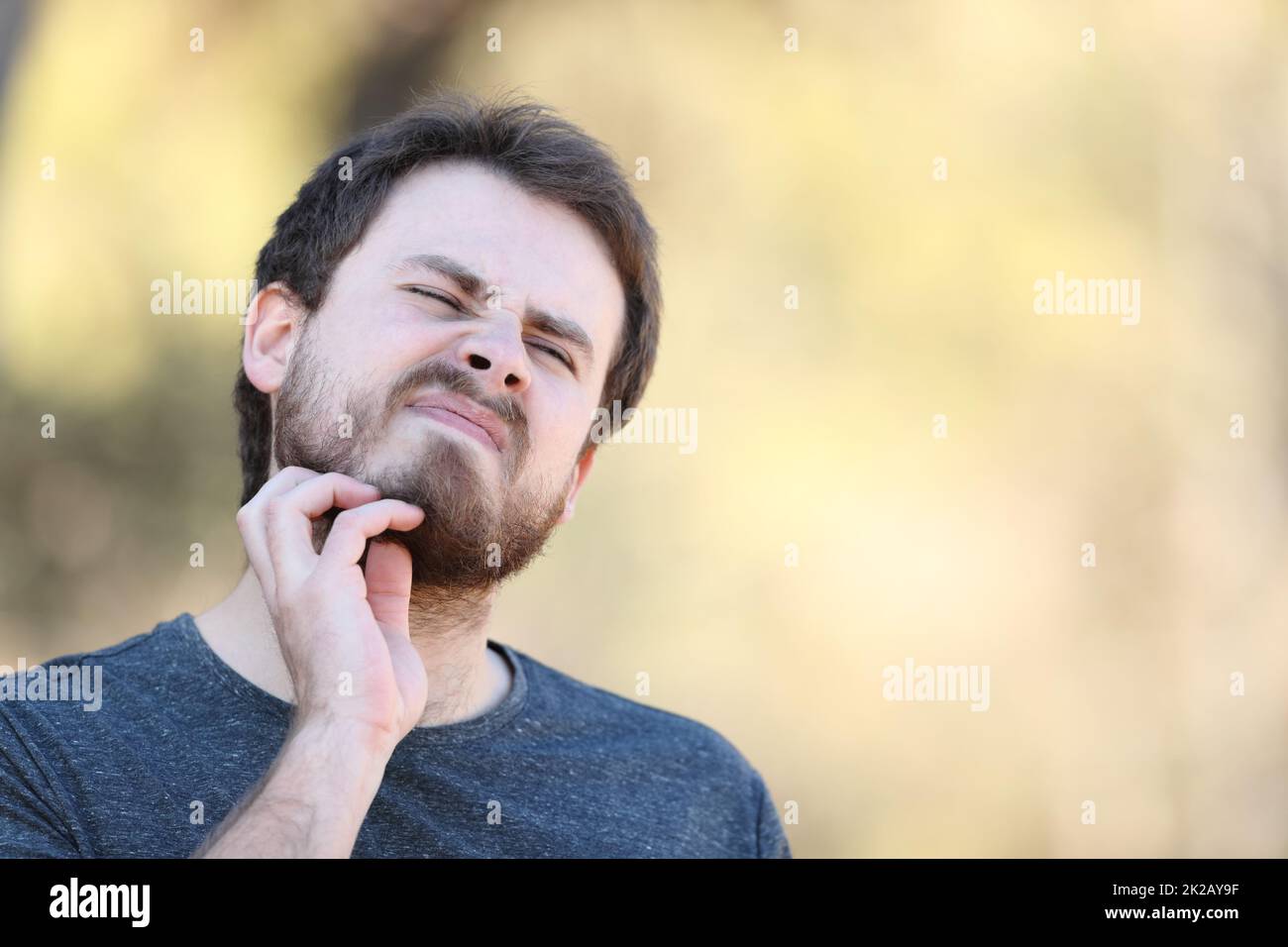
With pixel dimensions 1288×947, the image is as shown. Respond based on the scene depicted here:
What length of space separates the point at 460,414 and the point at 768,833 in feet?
3.82

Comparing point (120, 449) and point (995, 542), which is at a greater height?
point (120, 449)

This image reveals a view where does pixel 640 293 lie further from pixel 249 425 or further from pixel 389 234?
pixel 249 425

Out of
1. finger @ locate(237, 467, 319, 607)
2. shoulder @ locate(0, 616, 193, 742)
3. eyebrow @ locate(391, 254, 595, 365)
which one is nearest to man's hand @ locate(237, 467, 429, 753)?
finger @ locate(237, 467, 319, 607)

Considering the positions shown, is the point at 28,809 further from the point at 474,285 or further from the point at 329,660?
the point at 474,285

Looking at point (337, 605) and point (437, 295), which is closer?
point (337, 605)

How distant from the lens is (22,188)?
4902 mm

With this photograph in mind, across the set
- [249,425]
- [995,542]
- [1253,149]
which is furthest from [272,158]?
[1253,149]

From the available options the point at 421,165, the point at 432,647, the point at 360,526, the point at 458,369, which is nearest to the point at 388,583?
the point at 360,526

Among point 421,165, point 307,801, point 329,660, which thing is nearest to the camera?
point 307,801

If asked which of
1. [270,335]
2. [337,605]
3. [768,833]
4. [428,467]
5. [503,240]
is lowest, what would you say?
[768,833]

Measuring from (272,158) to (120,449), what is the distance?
57.5 inches

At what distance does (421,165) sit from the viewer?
98.6 inches

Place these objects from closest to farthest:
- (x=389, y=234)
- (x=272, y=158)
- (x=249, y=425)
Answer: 1. (x=389, y=234)
2. (x=249, y=425)
3. (x=272, y=158)

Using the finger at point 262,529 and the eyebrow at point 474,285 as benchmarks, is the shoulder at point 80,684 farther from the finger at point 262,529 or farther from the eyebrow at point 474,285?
the eyebrow at point 474,285
